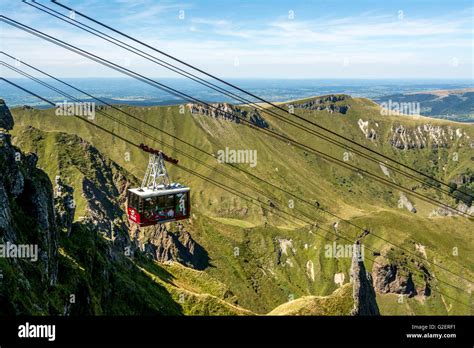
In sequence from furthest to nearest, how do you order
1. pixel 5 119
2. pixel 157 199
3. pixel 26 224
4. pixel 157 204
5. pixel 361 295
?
1. pixel 5 119
2. pixel 361 295
3. pixel 26 224
4. pixel 157 204
5. pixel 157 199

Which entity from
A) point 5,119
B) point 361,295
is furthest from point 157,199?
point 5,119

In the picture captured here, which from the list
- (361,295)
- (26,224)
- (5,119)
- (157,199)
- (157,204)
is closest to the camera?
(157,199)

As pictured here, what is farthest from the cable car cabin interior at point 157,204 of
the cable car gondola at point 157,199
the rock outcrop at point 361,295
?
the rock outcrop at point 361,295

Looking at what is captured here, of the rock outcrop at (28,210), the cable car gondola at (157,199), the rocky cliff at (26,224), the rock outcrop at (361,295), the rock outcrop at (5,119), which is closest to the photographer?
the rocky cliff at (26,224)

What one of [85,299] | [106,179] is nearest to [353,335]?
[85,299]

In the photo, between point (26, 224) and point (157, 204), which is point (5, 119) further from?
point (157, 204)

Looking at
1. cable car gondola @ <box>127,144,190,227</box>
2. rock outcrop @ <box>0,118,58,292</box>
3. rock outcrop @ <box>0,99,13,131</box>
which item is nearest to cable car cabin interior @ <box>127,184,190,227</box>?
cable car gondola @ <box>127,144,190,227</box>

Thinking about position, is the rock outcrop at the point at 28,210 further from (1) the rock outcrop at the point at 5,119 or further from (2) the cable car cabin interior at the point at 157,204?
(1) the rock outcrop at the point at 5,119

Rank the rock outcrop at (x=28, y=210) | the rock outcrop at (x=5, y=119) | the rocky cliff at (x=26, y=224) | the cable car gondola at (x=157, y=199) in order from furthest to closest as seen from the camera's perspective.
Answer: the rock outcrop at (x=5, y=119)
the rock outcrop at (x=28, y=210)
the cable car gondola at (x=157, y=199)
the rocky cliff at (x=26, y=224)
